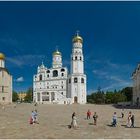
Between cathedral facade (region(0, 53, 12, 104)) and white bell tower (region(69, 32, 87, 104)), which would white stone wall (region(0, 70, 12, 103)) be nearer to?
cathedral facade (region(0, 53, 12, 104))

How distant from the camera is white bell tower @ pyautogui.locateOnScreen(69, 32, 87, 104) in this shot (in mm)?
107375

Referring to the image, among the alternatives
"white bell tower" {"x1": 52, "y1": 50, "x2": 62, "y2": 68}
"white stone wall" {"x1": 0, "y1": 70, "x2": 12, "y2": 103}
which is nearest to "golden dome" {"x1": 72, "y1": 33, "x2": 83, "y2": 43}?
"white bell tower" {"x1": 52, "y1": 50, "x2": 62, "y2": 68}

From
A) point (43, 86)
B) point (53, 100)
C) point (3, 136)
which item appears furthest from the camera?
point (43, 86)

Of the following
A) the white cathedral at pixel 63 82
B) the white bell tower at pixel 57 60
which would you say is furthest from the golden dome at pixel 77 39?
the white bell tower at pixel 57 60

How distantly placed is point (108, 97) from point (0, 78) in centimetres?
4579

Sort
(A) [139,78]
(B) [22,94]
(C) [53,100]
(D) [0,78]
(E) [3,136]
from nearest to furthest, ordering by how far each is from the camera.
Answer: (E) [3,136]
(A) [139,78]
(D) [0,78]
(C) [53,100]
(B) [22,94]

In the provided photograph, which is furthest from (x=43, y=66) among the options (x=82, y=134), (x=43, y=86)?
(x=82, y=134)

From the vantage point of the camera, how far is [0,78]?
260 feet

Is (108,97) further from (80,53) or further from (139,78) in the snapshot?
(139,78)

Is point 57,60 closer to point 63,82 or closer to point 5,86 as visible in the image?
point 63,82

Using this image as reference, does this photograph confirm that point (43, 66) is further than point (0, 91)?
Yes

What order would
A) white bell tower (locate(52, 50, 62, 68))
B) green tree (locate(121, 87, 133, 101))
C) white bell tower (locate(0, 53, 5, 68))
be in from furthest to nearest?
1. white bell tower (locate(52, 50, 62, 68))
2. green tree (locate(121, 87, 133, 101))
3. white bell tower (locate(0, 53, 5, 68))

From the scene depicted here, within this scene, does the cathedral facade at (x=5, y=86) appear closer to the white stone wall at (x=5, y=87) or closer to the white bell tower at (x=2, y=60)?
the white stone wall at (x=5, y=87)

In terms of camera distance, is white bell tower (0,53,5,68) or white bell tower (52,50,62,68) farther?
white bell tower (52,50,62,68)
